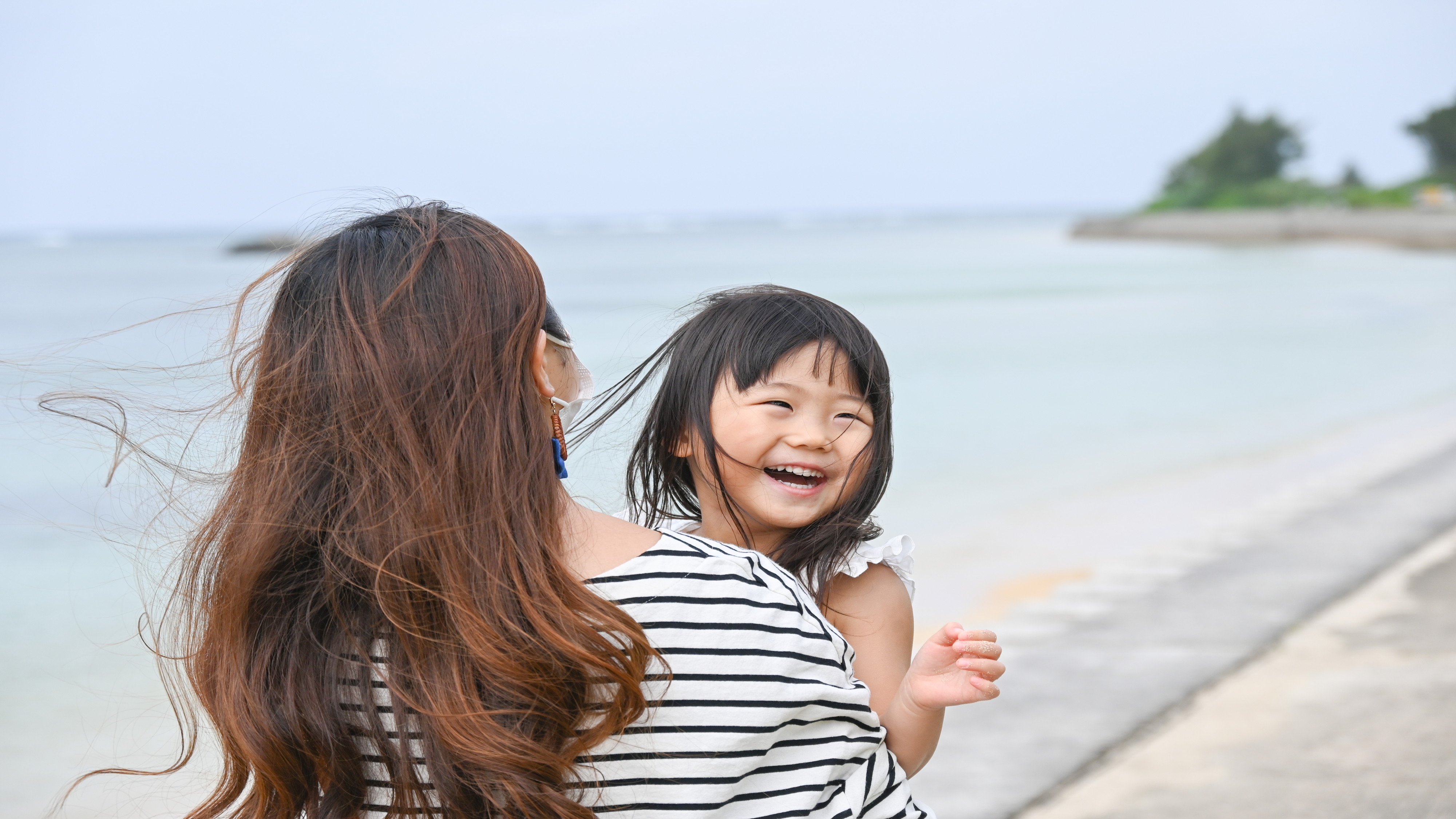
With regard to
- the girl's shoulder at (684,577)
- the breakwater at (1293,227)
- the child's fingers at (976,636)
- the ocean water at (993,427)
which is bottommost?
the ocean water at (993,427)

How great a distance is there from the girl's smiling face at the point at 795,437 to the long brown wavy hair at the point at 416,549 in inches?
23.6

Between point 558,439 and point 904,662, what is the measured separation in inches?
26.7

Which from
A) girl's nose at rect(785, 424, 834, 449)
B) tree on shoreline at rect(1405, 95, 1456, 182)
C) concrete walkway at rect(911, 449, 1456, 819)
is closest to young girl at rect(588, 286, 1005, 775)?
girl's nose at rect(785, 424, 834, 449)

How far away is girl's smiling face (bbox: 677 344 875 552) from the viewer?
6.12 ft

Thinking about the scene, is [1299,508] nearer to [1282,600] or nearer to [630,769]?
[1282,600]

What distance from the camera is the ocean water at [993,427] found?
16.8ft

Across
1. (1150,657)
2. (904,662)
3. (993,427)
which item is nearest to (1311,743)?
(1150,657)

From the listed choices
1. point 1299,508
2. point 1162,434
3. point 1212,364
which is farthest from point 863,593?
point 1212,364

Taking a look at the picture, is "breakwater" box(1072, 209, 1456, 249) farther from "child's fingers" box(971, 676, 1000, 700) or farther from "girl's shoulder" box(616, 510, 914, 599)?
"child's fingers" box(971, 676, 1000, 700)

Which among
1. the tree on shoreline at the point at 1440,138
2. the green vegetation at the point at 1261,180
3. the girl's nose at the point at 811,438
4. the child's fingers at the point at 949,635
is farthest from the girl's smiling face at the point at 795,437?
the green vegetation at the point at 1261,180

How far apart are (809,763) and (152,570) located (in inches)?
212

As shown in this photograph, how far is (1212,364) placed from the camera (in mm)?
17422

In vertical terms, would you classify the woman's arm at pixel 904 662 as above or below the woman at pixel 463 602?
below

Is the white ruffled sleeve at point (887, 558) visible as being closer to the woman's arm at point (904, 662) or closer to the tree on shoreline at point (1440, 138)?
the woman's arm at point (904, 662)
